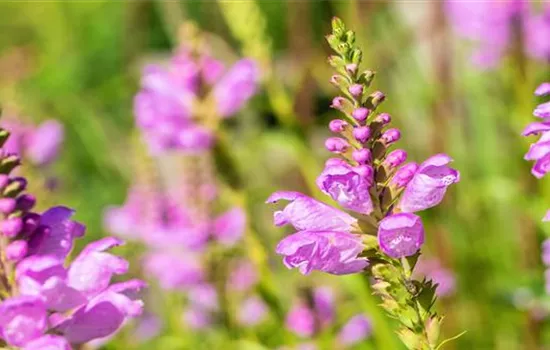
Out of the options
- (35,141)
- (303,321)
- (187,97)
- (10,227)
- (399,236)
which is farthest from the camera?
(35,141)

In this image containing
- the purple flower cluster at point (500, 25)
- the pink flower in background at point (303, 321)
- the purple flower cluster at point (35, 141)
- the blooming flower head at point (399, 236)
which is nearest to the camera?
the blooming flower head at point (399, 236)

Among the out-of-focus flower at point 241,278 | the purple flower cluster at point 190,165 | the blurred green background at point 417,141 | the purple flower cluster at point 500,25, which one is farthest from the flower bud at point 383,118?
the out-of-focus flower at point 241,278

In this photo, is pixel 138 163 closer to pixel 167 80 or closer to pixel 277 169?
pixel 167 80

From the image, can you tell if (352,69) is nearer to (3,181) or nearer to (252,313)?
(3,181)

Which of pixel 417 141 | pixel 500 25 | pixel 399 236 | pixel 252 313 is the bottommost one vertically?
pixel 399 236

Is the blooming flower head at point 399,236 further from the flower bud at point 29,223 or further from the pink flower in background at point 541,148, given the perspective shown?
the flower bud at point 29,223

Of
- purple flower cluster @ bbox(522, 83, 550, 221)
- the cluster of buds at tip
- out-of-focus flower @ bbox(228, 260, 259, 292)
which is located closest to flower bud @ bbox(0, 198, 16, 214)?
the cluster of buds at tip

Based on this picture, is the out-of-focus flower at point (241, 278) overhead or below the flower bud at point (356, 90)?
overhead

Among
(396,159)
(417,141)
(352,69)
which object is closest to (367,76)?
(352,69)
